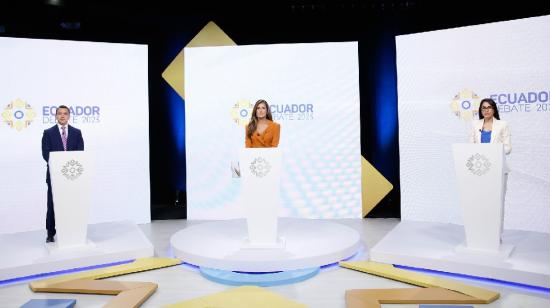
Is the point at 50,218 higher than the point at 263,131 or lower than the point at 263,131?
lower

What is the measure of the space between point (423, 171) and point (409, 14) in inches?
79.3

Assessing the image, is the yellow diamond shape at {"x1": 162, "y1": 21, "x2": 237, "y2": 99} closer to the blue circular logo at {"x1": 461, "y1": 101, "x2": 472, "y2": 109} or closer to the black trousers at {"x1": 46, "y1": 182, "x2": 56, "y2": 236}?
the black trousers at {"x1": 46, "y1": 182, "x2": 56, "y2": 236}

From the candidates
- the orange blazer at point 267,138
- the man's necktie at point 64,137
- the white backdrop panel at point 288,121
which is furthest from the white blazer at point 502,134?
the man's necktie at point 64,137

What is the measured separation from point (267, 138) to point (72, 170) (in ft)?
5.96

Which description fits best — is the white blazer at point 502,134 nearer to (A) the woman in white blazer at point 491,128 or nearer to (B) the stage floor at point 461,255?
(A) the woman in white blazer at point 491,128

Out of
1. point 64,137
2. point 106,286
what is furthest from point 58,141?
point 106,286

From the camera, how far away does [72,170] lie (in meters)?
4.37

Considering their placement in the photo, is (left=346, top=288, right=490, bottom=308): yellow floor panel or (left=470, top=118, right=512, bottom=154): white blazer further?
(left=470, top=118, right=512, bottom=154): white blazer

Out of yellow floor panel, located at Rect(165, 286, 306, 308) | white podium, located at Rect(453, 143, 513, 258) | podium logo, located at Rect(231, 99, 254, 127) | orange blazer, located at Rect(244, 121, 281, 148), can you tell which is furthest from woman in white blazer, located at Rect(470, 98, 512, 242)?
podium logo, located at Rect(231, 99, 254, 127)

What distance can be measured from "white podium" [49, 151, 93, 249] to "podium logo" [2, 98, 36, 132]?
A: 1784mm

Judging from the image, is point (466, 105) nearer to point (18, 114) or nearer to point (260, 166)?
point (260, 166)

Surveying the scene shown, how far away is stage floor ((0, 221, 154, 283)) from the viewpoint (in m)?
3.91

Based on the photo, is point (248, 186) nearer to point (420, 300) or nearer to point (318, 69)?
point (420, 300)

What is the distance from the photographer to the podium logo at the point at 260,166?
4176 millimetres
